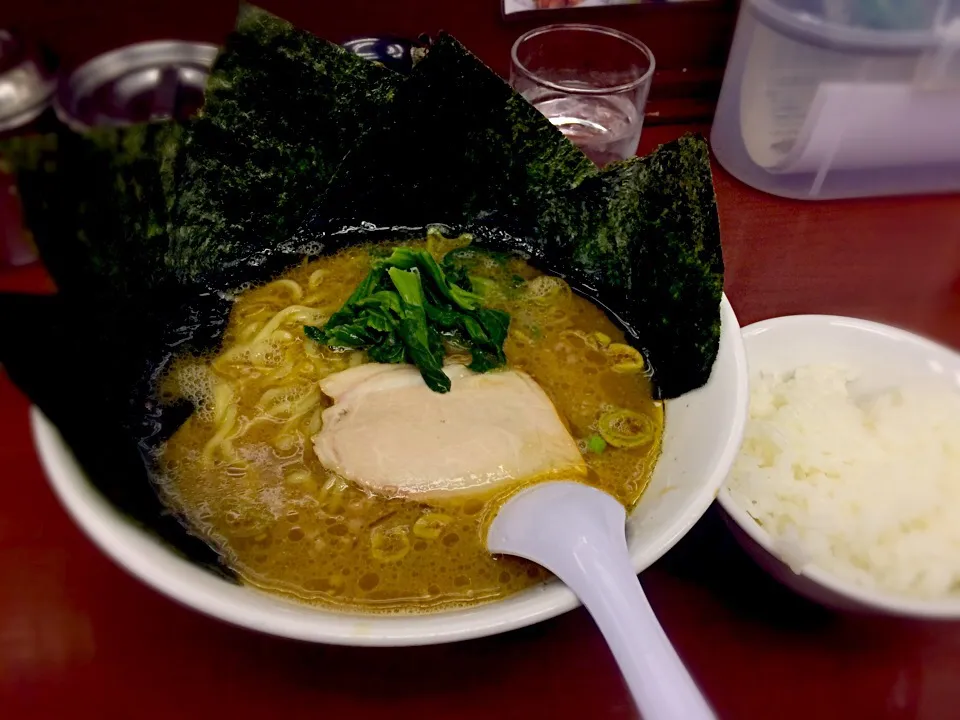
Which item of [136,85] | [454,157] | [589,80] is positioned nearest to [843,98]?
[589,80]

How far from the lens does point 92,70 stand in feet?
5.81

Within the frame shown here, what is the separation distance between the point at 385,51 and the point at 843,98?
116 centimetres

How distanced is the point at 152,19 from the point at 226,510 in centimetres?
141

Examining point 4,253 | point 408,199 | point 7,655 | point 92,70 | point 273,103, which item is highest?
point 273,103

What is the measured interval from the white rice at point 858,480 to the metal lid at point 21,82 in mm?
1656

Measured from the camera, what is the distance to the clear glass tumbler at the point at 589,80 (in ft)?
6.41

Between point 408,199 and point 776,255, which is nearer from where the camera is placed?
point 408,199

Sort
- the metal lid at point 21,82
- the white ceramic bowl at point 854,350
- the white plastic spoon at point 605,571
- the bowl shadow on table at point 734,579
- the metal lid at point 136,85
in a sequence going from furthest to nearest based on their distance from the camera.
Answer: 1. the metal lid at point 136,85
2. the metal lid at point 21,82
3. the white ceramic bowl at point 854,350
4. the bowl shadow on table at point 734,579
5. the white plastic spoon at point 605,571

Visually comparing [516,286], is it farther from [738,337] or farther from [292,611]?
[292,611]

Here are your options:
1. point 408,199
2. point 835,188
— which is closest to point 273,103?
point 408,199

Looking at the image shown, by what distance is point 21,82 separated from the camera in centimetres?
161

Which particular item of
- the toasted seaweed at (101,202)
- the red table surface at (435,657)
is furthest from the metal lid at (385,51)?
the red table surface at (435,657)

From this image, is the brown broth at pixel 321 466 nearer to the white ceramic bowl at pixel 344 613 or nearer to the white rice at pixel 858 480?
the white ceramic bowl at pixel 344 613

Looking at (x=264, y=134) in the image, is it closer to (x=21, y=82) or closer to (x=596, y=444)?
(x=21, y=82)
